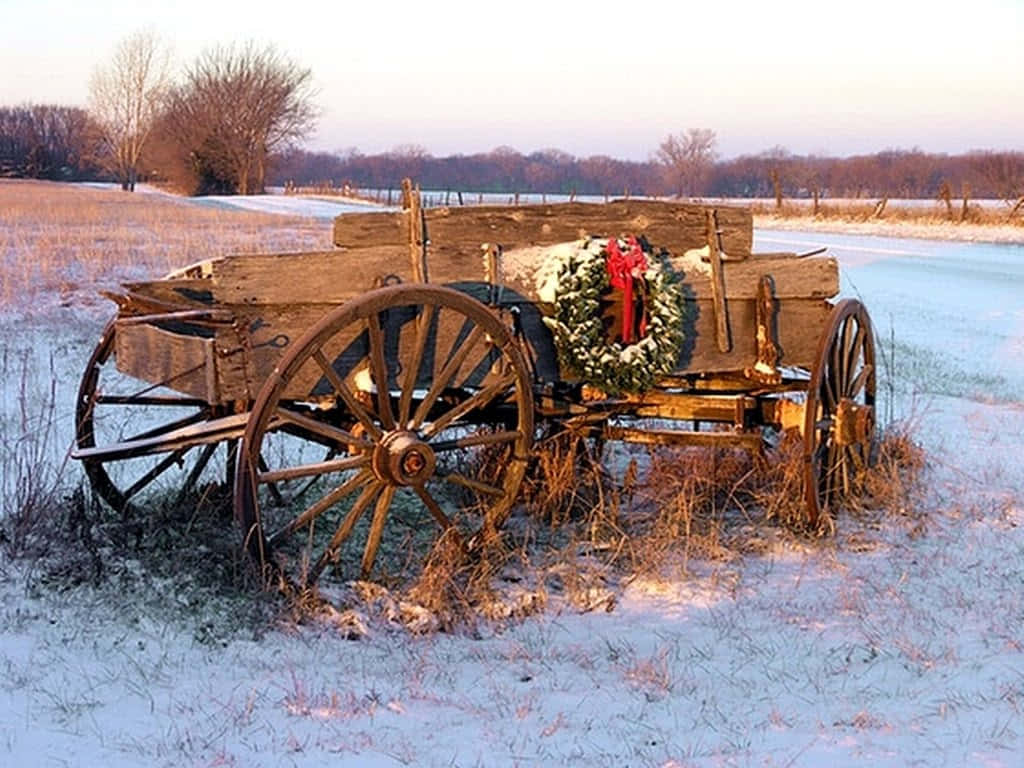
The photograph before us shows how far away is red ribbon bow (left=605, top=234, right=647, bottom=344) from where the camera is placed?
16.7 ft

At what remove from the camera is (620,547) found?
5.14 meters

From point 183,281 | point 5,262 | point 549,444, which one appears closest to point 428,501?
point 549,444

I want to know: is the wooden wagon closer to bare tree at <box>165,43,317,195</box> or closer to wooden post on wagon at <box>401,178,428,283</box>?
wooden post on wagon at <box>401,178,428,283</box>

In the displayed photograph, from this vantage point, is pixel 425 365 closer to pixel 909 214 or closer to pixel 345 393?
pixel 345 393

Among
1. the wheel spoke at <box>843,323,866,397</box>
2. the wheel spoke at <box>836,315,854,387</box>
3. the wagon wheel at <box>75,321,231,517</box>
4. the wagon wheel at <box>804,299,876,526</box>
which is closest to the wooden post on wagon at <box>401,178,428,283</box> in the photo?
the wagon wheel at <box>75,321,231,517</box>

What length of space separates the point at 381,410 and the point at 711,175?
9356 cm

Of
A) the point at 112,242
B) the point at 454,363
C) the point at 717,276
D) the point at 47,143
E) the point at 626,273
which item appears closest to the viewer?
the point at 454,363

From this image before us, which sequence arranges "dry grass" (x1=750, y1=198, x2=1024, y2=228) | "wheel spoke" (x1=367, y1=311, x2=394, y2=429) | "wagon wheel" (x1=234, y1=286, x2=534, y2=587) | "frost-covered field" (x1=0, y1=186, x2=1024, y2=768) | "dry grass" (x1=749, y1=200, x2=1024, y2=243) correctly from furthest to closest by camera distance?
"dry grass" (x1=750, y1=198, x2=1024, y2=228) < "dry grass" (x1=749, y1=200, x2=1024, y2=243) < "wheel spoke" (x1=367, y1=311, x2=394, y2=429) < "wagon wheel" (x1=234, y1=286, x2=534, y2=587) < "frost-covered field" (x1=0, y1=186, x2=1024, y2=768)

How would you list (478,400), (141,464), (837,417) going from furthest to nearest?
(141,464), (837,417), (478,400)

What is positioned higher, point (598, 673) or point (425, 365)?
point (425, 365)

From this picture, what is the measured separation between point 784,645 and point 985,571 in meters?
1.41

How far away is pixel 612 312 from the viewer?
5.18 m

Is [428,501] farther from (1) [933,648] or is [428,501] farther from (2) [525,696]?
(1) [933,648]

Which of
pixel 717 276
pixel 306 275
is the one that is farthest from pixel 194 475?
pixel 717 276
